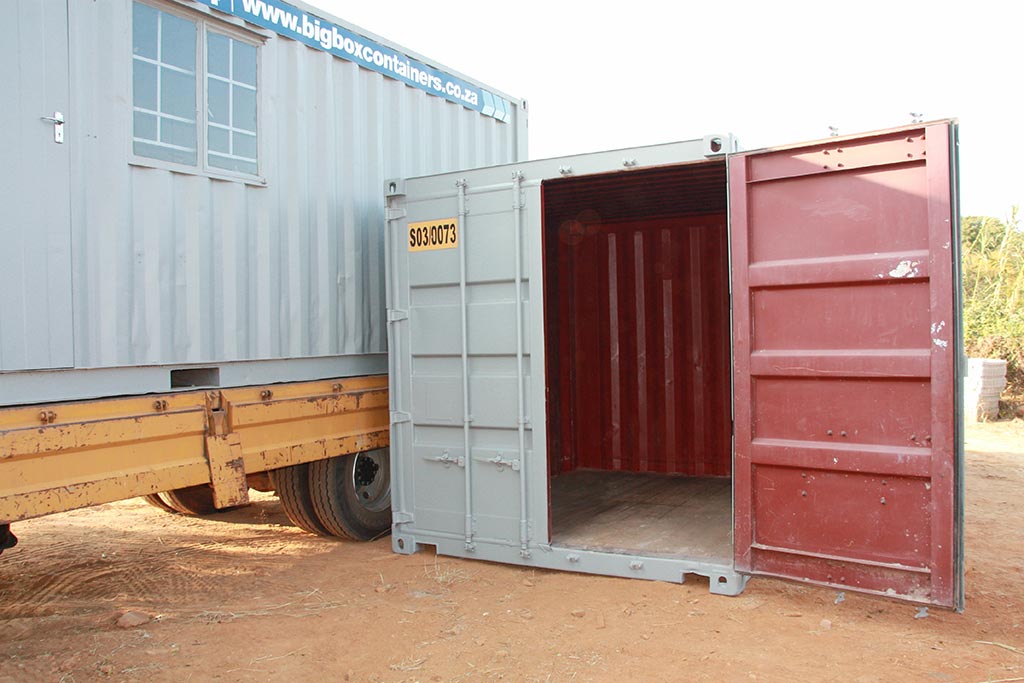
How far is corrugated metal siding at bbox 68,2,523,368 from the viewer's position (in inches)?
178

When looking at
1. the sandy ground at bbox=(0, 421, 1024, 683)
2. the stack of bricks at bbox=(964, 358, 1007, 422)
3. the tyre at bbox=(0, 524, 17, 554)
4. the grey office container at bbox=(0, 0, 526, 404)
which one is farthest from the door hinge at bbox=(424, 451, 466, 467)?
the stack of bricks at bbox=(964, 358, 1007, 422)

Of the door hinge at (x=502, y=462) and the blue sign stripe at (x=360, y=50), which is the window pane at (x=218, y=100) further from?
the door hinge at (x=502, y=462)

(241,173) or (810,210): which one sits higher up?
(241,173)

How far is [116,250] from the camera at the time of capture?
4609 millimetres

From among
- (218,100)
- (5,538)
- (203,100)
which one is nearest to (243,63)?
(218,100)

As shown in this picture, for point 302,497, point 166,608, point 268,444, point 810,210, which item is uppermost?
point 810,210

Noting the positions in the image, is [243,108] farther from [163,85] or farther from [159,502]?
[159,502]

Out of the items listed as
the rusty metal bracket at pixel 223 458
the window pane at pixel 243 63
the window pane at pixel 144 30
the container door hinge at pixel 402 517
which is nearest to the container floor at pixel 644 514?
the container door hinge at pixel 402 517

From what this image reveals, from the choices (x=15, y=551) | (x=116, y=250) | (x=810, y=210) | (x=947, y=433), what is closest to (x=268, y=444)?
(x=116, y=250)

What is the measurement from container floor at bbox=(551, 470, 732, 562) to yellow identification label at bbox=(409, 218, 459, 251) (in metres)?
A: 2.19

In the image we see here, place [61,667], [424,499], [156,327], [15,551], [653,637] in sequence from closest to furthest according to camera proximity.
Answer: [61,667], [653,637], [156,327], [424,499], [15,551]

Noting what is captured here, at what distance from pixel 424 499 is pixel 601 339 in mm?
3460

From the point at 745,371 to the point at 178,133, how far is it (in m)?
3.63

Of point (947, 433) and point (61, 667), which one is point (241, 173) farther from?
point (947, 433)
